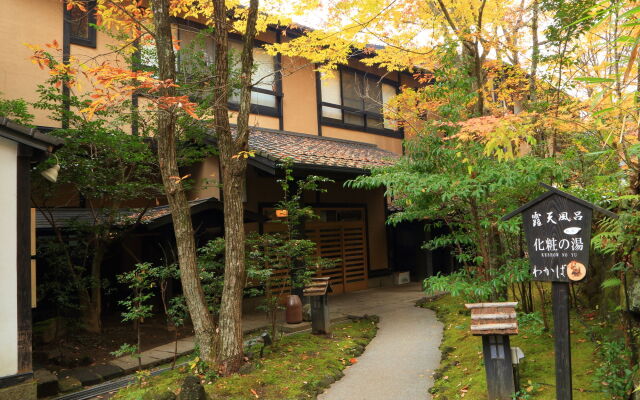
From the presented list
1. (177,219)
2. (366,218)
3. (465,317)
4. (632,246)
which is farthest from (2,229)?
(366,218)

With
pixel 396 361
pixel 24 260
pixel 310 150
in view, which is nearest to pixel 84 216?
pixel 24 260

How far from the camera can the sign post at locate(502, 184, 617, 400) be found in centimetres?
427

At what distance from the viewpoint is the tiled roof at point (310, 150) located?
410 inches

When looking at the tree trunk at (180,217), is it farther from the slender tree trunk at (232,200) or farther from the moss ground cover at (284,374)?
the moss ground cover at (284,374)

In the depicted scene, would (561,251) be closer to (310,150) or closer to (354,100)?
(310,150)

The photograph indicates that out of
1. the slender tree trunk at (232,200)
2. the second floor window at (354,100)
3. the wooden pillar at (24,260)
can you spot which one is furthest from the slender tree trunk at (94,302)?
the second floor window at (354,100)

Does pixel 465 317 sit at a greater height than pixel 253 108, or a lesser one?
lesser

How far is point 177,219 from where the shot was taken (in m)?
6.65

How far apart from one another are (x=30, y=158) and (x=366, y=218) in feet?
37.5

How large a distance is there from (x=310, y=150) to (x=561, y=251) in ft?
27.4

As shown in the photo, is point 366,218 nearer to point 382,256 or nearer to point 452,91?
point 382,256

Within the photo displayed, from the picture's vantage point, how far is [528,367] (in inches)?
237

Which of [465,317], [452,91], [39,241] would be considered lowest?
[465,317]

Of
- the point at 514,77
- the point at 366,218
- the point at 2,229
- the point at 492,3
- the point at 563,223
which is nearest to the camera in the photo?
the point at 563,223
